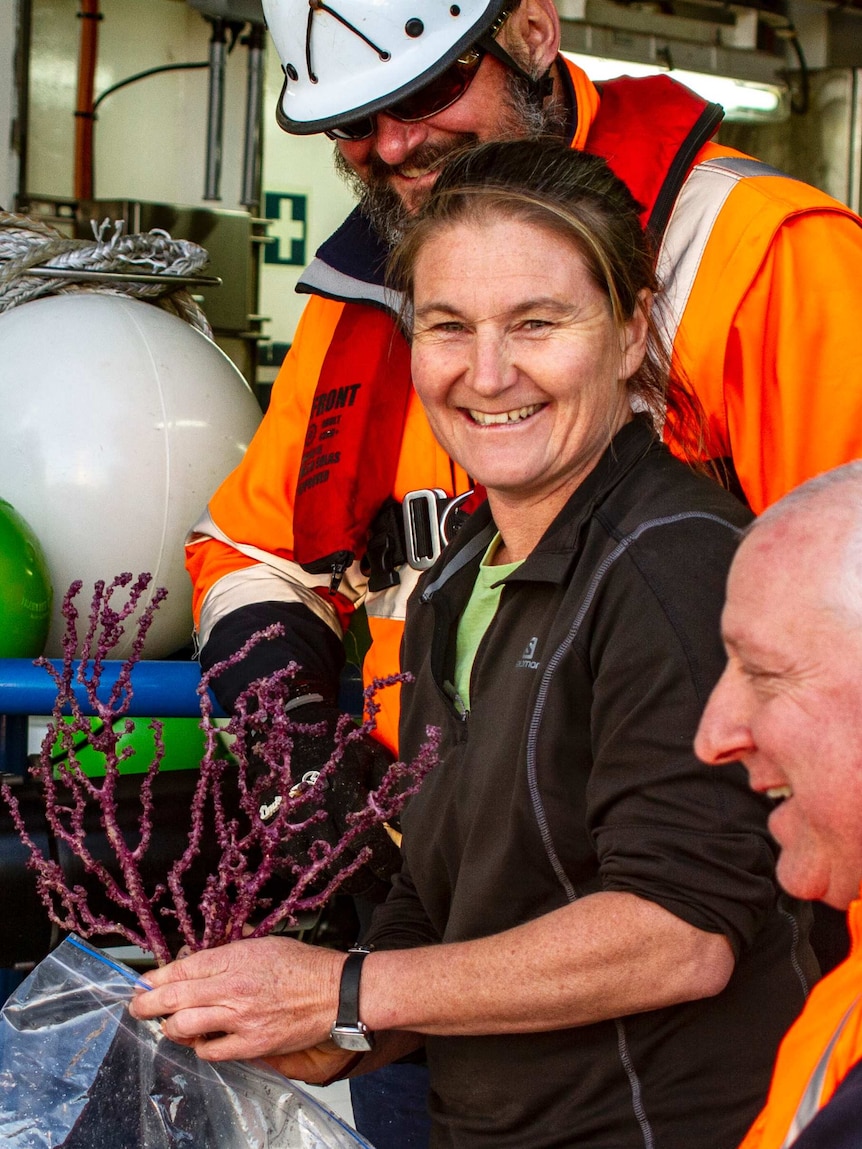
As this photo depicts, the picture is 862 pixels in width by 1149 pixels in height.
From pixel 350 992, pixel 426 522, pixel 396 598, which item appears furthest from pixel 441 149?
pixel 350 992

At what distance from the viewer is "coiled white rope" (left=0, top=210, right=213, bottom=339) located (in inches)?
113

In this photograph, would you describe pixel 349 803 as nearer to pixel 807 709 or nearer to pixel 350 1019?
pixel 350 1019

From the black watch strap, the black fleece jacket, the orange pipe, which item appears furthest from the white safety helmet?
the orange pipe

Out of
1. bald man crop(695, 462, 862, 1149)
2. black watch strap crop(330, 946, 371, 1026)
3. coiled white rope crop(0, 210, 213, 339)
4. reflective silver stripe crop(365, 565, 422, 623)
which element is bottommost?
black watch strap crop(330, 946, 371, 1026)

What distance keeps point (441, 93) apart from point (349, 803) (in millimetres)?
979

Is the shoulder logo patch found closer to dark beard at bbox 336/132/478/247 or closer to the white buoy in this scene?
dark beard at bbox 336/132/478/247

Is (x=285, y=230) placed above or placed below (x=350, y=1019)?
above

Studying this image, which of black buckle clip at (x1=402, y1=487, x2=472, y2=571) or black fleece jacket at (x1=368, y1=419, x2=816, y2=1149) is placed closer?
black fleece jacket at (x1=368, y1=419, x2=816, y2=1149)

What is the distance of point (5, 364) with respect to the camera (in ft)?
8.70

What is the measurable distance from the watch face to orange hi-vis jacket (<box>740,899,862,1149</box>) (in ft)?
1.56

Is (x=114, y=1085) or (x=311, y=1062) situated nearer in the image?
(x=114, y=1085)

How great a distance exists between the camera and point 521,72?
6.56 feet

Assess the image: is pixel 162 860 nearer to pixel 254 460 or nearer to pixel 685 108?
pixel 254 460

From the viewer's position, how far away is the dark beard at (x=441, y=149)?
2000mm
